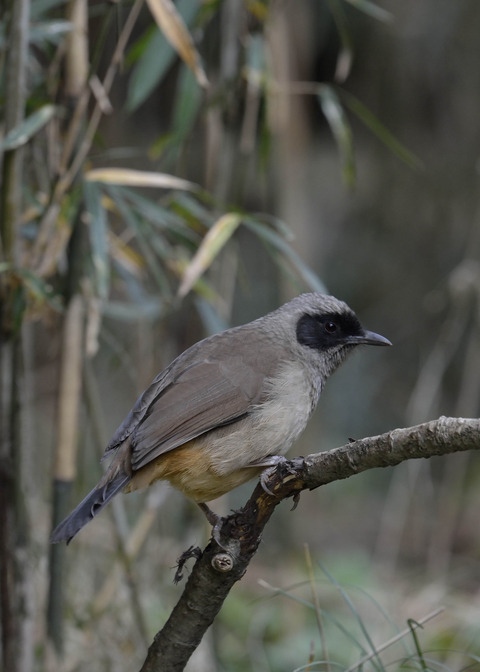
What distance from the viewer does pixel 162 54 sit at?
367cm

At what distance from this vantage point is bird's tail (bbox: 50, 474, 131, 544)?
241 centimetres

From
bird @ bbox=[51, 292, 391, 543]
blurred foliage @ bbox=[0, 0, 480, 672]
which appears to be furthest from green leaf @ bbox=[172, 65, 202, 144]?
bird @ bbox=[51, 292, 391, 543]

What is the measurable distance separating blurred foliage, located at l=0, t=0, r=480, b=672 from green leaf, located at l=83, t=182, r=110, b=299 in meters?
0.01

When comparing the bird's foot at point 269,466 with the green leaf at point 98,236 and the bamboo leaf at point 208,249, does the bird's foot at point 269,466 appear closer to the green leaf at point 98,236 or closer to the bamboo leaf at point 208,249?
the bamboo leaf at point 208,249

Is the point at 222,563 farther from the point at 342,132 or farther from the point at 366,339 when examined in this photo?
the point at 342,132

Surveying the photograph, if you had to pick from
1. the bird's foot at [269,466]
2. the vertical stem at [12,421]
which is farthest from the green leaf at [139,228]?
the bird's foot at [269,466]

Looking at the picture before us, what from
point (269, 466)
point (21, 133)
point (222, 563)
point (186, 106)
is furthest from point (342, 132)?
point (222, 563)

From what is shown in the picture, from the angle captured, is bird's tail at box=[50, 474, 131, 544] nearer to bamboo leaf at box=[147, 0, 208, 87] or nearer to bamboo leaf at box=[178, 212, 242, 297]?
bamboo leaf at box=[178, 212, 242, 297]

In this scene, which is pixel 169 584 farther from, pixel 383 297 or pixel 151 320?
pixel 383 297

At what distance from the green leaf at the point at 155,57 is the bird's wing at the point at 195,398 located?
1175 millimetres

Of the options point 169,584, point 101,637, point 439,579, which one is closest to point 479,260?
point 439,579

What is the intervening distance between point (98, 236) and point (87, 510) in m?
1.10

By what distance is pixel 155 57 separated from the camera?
3.66m

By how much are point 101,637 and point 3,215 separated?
2089 millimetres
